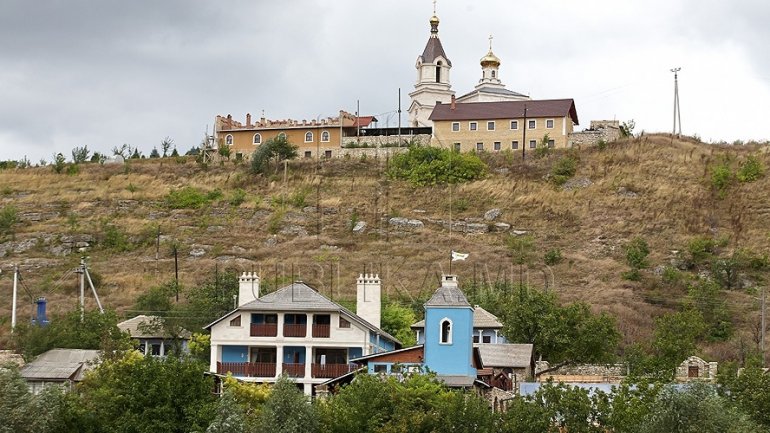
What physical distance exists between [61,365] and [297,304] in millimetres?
10792

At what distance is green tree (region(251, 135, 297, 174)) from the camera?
120750 mm

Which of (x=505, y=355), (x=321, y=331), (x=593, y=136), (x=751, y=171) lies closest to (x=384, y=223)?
(x=593, y=136)

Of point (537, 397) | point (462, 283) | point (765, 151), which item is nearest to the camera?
point (537, 397)

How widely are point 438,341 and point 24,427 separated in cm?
1609

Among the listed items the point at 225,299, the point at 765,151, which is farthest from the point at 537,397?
the point at 765,151

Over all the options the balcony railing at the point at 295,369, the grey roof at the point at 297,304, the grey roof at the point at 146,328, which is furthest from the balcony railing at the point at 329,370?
the grey roof at the point at 146,328

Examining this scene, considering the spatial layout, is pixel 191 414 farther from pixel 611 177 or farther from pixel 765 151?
pixel 765 151

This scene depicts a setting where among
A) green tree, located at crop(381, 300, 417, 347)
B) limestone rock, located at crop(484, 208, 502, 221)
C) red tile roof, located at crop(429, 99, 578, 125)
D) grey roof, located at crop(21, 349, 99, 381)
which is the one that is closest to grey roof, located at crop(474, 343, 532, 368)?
green tree, located at crop(381, 300, 417, 347)

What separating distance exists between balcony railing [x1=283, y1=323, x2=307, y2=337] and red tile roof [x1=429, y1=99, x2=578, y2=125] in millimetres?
60838

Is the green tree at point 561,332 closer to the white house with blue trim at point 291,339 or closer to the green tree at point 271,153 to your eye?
the white house with blue trim at point 291,339

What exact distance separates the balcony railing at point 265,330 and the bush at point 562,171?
5361 cm

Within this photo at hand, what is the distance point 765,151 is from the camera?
115 meters

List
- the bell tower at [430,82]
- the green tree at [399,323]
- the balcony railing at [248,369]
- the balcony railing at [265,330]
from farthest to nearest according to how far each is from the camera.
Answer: the bell tower at [430,82], the green tree at [399,323], the balcony railing at [265,330], the balcony railing at [248,369]

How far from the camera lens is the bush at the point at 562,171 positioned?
11288cm
